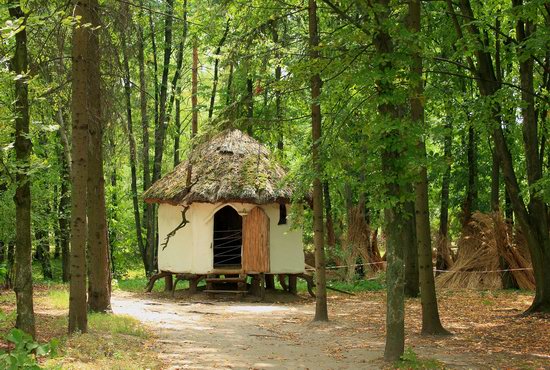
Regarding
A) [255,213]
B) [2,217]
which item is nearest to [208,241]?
[255,213]

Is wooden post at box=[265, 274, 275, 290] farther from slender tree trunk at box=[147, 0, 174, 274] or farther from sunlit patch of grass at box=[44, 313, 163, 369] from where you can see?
sunlit patch of grass at box=[44, 313, 163, 369]

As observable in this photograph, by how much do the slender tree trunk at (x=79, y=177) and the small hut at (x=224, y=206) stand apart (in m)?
6.43

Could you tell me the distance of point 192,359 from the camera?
8.80 metres

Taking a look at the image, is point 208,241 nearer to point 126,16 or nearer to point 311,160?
point 311,160

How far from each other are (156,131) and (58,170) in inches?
159

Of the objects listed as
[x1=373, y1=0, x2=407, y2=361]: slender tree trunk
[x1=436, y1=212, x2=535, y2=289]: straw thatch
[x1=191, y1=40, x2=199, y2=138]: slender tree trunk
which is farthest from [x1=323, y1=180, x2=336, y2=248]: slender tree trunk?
[x1=373, y1=0, x2=407, y2=361]: slender tree trunk

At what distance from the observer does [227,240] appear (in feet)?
66.5

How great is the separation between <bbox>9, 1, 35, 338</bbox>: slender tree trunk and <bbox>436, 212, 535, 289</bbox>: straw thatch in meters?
13.0

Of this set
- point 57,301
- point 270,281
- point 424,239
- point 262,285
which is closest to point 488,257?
point 270,281

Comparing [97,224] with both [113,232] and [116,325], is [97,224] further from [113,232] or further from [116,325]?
[113,232]

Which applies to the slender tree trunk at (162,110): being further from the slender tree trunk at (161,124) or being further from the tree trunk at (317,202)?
the tree trunk at (317,202)

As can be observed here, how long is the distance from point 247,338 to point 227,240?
31.4 feet

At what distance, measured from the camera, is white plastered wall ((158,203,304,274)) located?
17234mm

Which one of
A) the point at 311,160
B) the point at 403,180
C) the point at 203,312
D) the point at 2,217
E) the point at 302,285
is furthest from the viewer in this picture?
the point at 302,285
